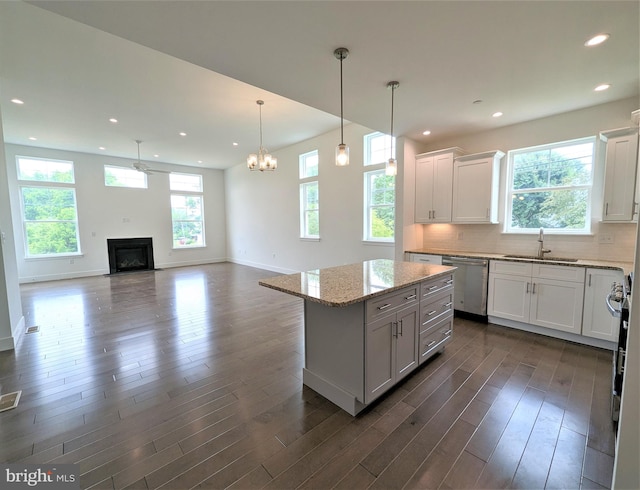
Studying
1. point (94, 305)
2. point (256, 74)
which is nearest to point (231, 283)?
point (94, 305)

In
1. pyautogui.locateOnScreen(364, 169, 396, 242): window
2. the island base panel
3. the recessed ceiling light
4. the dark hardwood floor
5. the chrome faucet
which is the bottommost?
the dark hardwood floor

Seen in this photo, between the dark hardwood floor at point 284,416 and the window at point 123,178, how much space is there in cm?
581

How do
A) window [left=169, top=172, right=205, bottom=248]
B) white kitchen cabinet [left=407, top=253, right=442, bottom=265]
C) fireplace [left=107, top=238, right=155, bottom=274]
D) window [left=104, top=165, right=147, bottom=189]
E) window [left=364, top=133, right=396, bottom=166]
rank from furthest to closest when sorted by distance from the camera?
window [left=169, top=172, right=205, bottom=248], fireplace [left=107, top=238, right=155, bottom=274], window [left=104, top=165, right=147, bottom=189], window [left=364, top=133, right=396, bottom=166], white kitchen cabinet [left=407, top=253, right=442, bottom=265]

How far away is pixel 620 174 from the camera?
116 inches

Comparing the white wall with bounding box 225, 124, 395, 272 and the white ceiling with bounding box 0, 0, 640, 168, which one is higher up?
the white ceiling with bounding box 0, 0, 640, 168

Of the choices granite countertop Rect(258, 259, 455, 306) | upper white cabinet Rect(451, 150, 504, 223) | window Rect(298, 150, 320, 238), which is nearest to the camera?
granite countertop Rect(258, 259, 455, 306)

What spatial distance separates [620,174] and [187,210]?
394 inches

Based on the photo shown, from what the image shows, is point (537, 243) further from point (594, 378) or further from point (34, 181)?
point (34, 181)

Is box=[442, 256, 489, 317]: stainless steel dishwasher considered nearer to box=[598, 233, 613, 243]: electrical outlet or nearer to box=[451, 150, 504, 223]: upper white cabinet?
box=[451, 150, 504, 223]: upper white cabinet

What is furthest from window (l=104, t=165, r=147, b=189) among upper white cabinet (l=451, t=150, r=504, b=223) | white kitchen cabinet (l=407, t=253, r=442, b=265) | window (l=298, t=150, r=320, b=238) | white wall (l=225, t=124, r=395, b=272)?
upper white cabinet (l=451, t=150, r=504, b=223)

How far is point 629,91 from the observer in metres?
2.93

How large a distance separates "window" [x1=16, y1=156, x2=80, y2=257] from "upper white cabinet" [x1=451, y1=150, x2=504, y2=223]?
361 inches

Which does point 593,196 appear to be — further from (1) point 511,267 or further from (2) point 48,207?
(2) point 48,207

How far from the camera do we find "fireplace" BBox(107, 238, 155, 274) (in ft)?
26.0
